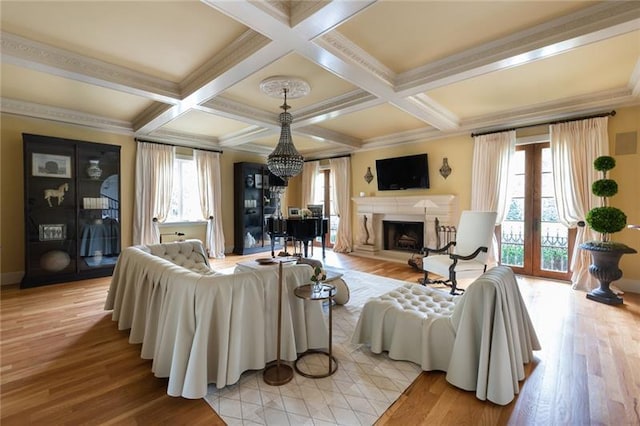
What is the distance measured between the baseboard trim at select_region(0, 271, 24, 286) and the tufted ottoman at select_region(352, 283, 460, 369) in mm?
5552

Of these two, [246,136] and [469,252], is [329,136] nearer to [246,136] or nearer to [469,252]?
[246,136]

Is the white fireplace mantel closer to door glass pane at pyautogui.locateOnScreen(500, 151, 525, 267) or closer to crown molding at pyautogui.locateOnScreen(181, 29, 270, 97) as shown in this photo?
door glass pane at pyautogui.locateOnScreen(500, 151, 525, 267)

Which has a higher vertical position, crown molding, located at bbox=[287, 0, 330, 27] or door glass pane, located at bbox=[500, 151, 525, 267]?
crown molding, located at bbox=[287, 0, 330, 27]

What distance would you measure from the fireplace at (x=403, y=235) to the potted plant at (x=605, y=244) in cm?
287

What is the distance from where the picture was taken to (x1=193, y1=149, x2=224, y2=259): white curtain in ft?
22.0

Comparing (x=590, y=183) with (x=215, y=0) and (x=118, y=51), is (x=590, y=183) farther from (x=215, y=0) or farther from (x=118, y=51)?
(x=118, y=51)

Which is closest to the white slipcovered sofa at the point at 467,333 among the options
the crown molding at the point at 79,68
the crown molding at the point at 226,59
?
the crown molding at the point at 226,59

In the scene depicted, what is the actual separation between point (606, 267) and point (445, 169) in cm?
285

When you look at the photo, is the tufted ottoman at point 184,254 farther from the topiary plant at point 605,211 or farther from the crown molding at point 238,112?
the topiary plant at point 605,211

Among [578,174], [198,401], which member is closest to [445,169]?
[578,174]

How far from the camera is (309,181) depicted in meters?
8.30

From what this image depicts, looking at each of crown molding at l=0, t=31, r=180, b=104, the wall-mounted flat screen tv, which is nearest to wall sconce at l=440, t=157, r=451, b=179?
the wall-mounted flat screen tv

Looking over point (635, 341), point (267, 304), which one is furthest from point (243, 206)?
point (635, 341)

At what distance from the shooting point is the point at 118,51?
9.81 ft
